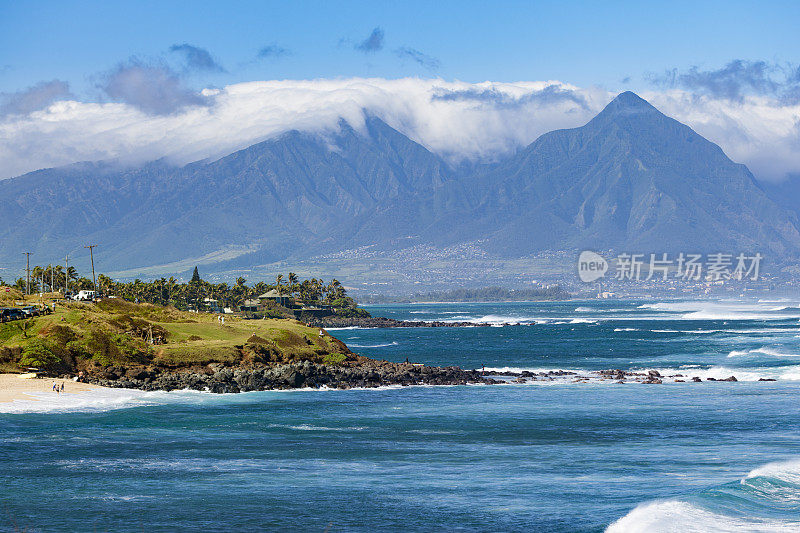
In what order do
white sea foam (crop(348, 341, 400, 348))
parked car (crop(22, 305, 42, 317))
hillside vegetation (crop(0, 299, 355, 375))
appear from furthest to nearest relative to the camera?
white sea foam (crop(348, 341, 400, 348)) < parked car (crop(22, 305, 42, 317)) < hillside vegetation (crop(0, 299, 355, 375))

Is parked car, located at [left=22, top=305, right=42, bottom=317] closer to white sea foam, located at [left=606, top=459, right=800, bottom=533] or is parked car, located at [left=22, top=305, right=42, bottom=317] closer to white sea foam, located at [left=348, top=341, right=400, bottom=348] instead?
white sea foam, located at [left=348, top=341, right=400, bottom=348]

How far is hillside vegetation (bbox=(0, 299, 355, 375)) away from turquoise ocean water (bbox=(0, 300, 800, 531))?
363 inches

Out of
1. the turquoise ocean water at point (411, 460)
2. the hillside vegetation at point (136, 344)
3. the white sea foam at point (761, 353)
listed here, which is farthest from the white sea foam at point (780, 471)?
the white sea foam at point (761, 353)

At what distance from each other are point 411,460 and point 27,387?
119 feet

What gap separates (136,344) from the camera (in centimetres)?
8281

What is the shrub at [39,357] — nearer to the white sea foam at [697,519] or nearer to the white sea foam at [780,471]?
the white sea foam at [697,519]

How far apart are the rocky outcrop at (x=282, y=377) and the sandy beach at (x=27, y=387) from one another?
2531mm

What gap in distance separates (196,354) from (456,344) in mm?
79234

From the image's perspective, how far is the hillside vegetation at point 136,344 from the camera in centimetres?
7719

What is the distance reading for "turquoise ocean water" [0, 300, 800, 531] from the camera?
35.5 metres

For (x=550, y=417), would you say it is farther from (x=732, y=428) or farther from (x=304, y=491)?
(x=304, y=491)

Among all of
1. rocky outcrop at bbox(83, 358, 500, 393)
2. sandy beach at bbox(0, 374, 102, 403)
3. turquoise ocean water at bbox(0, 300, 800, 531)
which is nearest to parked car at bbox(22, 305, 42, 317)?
sandy beach at bbox(0, 374, 102, 403)

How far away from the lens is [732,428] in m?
56.5

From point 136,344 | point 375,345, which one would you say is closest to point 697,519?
point 136,344
